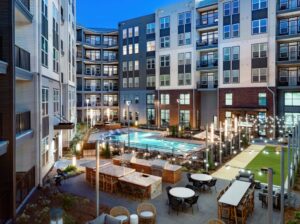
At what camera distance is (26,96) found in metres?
15.1

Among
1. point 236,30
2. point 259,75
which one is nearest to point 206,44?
point 236,30

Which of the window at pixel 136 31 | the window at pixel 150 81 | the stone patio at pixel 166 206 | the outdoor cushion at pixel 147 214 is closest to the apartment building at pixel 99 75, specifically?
the window at pixel 136 31

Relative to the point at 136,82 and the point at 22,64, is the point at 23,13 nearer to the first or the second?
the point at 22,64

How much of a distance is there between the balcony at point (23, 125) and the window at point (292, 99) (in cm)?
3076

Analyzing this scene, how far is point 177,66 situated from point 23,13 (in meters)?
31.3

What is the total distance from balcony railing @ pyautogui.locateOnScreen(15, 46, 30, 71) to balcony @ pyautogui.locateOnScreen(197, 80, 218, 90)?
97.1ft

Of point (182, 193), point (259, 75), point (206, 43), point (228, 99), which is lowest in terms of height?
point (182, 193)

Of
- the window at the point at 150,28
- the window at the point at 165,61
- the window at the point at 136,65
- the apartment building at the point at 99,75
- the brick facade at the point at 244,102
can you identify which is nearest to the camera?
the brick facade at the point at 244,102

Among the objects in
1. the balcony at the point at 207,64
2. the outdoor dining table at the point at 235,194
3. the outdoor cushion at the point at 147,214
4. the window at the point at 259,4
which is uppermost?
the window at the point at 259,4

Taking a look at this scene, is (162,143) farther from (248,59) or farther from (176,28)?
(176,28)

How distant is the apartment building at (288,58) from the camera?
3142cm

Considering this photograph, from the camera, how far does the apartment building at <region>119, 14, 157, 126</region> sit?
4691 cm

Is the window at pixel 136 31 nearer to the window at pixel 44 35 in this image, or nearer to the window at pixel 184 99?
the window at pixel 184 99

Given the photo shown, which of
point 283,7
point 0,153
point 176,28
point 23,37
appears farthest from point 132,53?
point 0,153
